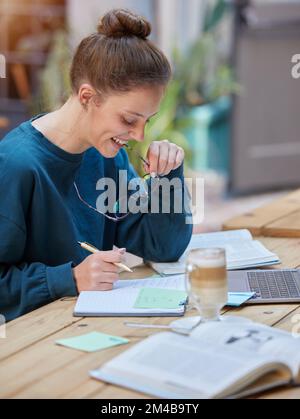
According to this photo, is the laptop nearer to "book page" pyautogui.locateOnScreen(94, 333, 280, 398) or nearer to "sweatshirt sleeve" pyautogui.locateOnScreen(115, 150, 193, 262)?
"sweatshirt sleeve" pyautogui.locateOnScreen(115, 150, 193, 262)

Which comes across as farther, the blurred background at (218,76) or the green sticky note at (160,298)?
the blurred background at (218,76)

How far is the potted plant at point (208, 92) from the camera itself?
5.39 m

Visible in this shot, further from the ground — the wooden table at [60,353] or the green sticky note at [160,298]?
the green sticky note at [160,298]

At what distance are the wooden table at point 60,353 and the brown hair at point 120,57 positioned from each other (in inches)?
20.8

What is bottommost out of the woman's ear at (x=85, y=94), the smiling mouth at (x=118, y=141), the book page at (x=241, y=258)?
the book page at (x=241, y=258)

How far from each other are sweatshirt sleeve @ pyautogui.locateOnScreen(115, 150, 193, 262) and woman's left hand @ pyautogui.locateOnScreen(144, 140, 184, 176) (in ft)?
0.21

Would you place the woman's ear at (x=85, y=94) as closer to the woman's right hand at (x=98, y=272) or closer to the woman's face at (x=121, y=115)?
the woman's face at (x=121, y=115)

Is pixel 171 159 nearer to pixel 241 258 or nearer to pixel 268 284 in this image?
pixel 241 258

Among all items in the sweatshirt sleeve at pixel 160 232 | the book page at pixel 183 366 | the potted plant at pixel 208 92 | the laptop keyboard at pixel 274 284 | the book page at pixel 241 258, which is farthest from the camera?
the potted plant at pixel 208 92

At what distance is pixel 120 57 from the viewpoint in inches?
78.4

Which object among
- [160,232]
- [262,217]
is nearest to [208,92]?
[262,217]

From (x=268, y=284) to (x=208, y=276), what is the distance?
40cm

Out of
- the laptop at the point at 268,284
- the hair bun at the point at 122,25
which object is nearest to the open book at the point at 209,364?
the laptop at the point at 268,284

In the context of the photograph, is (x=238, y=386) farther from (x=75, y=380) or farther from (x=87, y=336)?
(x=87, y=336)
